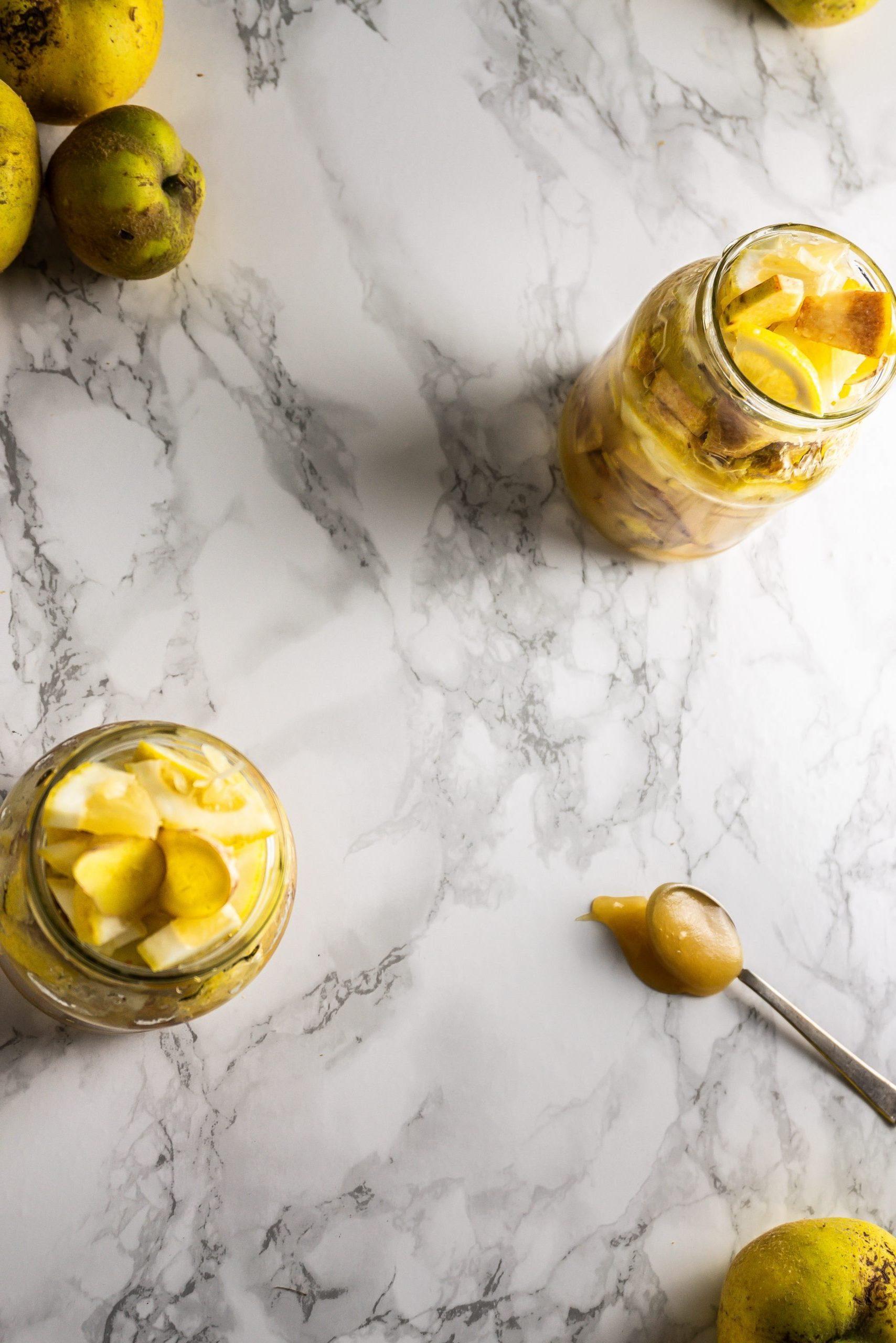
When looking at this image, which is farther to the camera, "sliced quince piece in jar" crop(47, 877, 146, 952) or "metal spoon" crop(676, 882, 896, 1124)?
"metal spoon" crop(676, 882, 896, 1124)

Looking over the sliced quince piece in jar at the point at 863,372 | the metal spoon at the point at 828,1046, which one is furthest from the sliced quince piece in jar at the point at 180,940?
the sliced quince piece in jar at the point at 863,372

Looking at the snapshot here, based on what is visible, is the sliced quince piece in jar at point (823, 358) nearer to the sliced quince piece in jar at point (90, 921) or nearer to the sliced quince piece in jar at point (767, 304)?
the sliced quince piece in jar at point (767, 304)

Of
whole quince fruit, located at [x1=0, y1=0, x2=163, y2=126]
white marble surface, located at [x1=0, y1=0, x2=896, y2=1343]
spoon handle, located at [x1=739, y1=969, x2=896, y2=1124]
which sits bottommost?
spoon handle, located at [x1=739, y1=969, x2=896, y2=1124]

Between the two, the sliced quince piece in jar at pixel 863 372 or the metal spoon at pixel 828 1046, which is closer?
the sliced quince piece in jar at pixel 863 372

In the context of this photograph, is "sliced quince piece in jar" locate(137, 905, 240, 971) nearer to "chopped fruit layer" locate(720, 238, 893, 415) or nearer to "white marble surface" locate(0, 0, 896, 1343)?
"white marble surface" locate(0, 0, 896, 1343)

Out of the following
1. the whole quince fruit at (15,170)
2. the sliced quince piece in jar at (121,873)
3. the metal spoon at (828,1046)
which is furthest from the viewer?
the metal spoon at (828,1046)

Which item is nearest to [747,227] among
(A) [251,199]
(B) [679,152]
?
(B) [679,152]

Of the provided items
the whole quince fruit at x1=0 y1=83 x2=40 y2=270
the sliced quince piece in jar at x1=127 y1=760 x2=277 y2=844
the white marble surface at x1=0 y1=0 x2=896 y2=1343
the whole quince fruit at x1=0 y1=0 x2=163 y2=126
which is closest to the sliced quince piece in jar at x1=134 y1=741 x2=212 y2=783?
the sliced quince piece in jar at x1=127 y1=760 x2=277 y2=844
